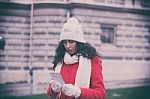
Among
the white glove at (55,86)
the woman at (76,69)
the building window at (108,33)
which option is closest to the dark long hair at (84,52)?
the woman at (76,69)

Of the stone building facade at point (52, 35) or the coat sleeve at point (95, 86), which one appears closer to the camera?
the coat sleeve at point (95, 86)

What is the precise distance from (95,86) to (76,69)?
0.74 feet

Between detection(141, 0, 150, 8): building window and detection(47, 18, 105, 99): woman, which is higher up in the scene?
detection(141, 0, 150, 8): building window

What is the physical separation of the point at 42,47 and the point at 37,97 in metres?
1.79

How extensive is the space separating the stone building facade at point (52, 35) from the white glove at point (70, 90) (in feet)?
22.9

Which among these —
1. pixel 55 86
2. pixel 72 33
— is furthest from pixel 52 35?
pixel 55 86

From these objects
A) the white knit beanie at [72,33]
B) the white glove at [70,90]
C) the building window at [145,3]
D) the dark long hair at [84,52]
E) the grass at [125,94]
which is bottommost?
the grass at [125,94]

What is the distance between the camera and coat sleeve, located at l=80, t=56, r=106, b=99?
212 cm

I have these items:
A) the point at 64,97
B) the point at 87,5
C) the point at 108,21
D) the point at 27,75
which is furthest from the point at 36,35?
the point at 64,97

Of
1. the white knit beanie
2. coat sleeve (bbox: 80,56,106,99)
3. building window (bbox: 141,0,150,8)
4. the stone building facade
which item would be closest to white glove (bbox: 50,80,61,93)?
coat sleeve (bbox: 80,56,106,99)

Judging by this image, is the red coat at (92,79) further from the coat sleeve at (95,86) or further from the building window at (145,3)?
the building window at (145,3)

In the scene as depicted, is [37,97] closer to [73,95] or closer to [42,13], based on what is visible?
[42,13]

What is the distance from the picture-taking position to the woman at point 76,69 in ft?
6.98

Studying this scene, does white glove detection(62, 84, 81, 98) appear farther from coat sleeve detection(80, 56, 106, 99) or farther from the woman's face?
the woman's face
